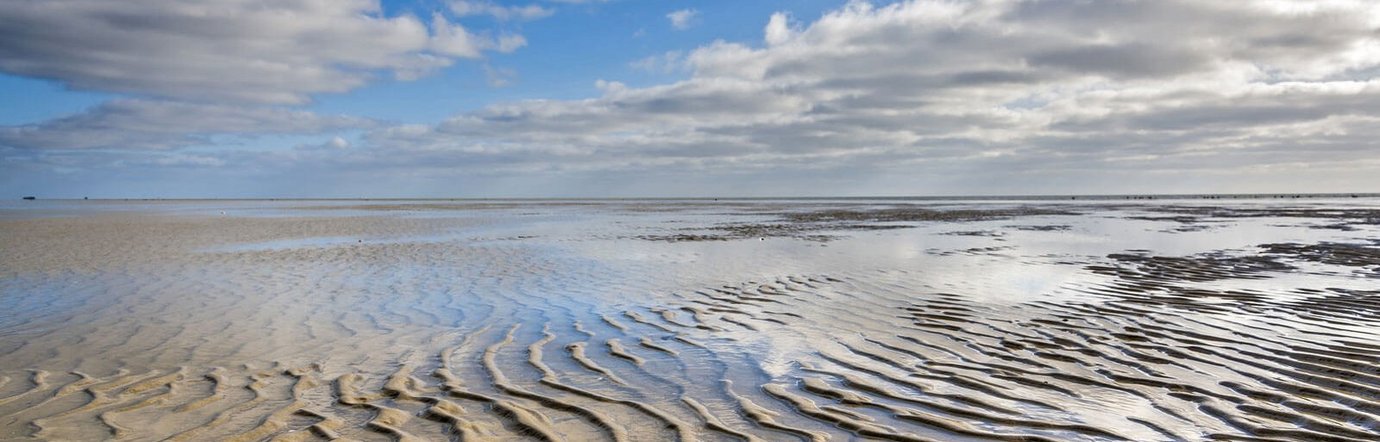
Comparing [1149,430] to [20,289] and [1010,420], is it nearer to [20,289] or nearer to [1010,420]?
[1010,420]

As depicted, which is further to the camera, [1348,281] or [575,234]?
[575,234]

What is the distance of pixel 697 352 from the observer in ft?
22.6

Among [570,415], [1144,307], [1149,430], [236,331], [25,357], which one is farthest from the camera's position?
[1144,307]

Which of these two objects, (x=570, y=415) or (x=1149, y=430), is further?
(x=570, y=415)

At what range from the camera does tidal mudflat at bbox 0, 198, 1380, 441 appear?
4.61m

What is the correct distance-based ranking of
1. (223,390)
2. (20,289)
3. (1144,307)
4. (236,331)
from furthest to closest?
1. (20,289)
2. (1144,307)
3. (236,331)
4. (223,390)

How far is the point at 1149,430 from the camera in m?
4.38

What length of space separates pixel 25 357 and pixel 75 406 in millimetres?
2327

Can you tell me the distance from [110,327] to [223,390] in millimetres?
3909

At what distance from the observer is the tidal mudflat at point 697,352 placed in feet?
15.1

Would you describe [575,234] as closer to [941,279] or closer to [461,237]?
Result: [461,237]

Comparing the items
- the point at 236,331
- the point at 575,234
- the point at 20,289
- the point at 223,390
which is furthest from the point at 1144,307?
the point at 575,234

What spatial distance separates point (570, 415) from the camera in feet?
15.8

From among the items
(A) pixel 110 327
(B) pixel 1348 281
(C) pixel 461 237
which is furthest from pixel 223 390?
(C) pixel 461 237
